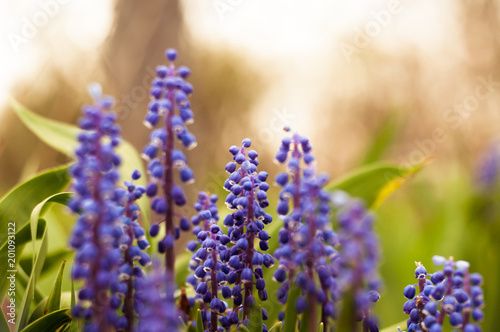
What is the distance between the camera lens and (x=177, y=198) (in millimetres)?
842

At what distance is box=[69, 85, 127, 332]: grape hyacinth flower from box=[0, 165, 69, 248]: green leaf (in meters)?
0.58

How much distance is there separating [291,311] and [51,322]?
53cm

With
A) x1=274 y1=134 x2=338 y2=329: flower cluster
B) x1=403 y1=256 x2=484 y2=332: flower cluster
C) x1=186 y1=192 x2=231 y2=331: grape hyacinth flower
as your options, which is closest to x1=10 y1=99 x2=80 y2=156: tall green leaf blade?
x1=186 y1=192 x2=231 y2=331: grape hyacinth flower

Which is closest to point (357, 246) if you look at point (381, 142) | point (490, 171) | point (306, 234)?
point (306, 234)

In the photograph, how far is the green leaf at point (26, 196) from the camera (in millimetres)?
1267

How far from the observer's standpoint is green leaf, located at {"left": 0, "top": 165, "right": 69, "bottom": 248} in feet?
4.16

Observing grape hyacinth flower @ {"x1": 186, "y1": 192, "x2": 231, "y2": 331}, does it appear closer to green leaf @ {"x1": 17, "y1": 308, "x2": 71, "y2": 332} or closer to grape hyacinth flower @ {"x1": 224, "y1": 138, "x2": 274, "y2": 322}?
grape hyacinth flower @ {"x1": 224, "y1": 138, "x2": 274, "y2": 322}

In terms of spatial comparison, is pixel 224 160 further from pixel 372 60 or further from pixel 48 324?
pixel 48 324

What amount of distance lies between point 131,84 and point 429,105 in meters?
7.59

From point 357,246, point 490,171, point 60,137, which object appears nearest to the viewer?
point 357,246

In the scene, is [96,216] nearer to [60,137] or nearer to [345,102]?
[60,137]

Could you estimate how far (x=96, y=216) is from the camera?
2.27 ft

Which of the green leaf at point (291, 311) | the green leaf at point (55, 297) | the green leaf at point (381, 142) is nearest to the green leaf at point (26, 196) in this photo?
the green leaf at point (55, 297)

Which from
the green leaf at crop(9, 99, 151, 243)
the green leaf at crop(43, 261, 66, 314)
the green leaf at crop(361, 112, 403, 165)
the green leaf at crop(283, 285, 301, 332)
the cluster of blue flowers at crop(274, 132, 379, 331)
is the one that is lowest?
the green leaf at crop(43, 261, 66, 314)
